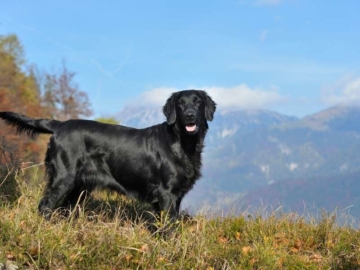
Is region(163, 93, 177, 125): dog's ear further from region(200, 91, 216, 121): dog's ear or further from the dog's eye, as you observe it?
region(200, 91, 216, 121): dog's ear

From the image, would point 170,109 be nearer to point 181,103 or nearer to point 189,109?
point 181,103

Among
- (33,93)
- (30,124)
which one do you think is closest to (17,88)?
Result: (33,93)

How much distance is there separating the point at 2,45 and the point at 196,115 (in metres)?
47.7

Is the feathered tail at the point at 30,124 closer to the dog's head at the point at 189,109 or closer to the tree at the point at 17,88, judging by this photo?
the dog's head at the point at 189,109

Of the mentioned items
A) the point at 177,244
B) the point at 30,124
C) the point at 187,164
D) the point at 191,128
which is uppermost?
the point at 191,128

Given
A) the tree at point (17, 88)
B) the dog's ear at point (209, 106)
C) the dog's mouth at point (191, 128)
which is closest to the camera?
the dog's mouth at point (191, 128)

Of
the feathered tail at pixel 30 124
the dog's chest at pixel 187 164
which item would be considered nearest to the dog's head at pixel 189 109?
the dog's chest at pixel 187 164

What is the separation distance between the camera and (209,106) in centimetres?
746

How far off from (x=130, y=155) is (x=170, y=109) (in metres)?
0.85

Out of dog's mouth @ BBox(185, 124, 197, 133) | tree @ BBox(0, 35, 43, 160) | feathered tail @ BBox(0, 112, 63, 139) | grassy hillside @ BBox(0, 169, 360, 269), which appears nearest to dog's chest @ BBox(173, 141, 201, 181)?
dog's mouth @ BBox(185, 124, 197, 133)

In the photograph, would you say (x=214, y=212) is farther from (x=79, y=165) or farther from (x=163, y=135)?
(x=79, y=165)

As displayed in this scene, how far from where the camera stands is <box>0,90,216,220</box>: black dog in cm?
691

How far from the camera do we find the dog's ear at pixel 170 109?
7.17 meters

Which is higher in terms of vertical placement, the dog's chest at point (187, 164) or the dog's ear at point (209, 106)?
the dog's ear at point (209, 106)
